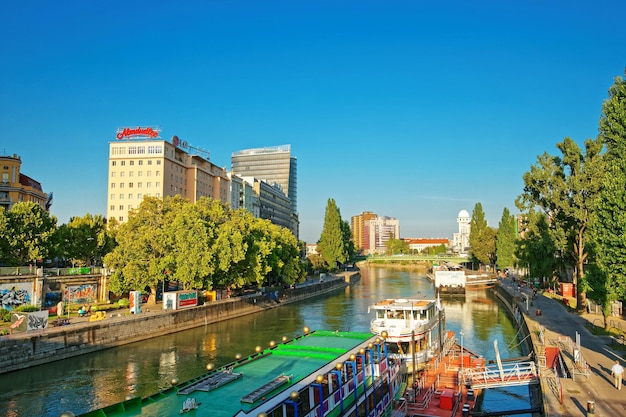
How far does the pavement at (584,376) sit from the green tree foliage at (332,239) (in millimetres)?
89487

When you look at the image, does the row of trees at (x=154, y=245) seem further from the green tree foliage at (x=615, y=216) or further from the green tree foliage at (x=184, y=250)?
the green tree foliage at (x=615, y=216)

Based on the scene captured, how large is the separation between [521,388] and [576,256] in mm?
26526

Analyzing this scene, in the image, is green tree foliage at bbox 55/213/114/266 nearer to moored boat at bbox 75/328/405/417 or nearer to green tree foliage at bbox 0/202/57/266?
green tree foliage at bbox 0/202/57/266

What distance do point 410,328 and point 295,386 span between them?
18.4m

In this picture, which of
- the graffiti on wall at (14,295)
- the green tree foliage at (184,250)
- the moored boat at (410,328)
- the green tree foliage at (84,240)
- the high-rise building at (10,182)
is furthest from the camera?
the high-rise building at (10,182)

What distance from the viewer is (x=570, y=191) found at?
49562 mm

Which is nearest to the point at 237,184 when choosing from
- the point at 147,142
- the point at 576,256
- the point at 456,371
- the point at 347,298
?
the point at 147,142

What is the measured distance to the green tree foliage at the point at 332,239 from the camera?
445 ft

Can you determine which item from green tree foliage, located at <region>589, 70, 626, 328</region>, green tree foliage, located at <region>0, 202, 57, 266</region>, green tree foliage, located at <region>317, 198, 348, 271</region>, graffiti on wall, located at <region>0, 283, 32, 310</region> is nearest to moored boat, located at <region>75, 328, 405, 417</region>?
green tree foliage, located at <region>589, 70, 626, 328</region>

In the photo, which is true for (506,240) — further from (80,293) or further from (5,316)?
(5,316)

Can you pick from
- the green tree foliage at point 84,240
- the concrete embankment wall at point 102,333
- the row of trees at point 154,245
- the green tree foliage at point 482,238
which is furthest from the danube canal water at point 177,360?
the green tree foliage at point 482,238

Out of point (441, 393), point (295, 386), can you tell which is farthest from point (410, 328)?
point (295, 386)

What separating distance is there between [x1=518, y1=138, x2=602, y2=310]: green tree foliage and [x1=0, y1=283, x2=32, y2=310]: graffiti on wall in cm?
5320

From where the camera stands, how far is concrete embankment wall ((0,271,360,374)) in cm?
3447
